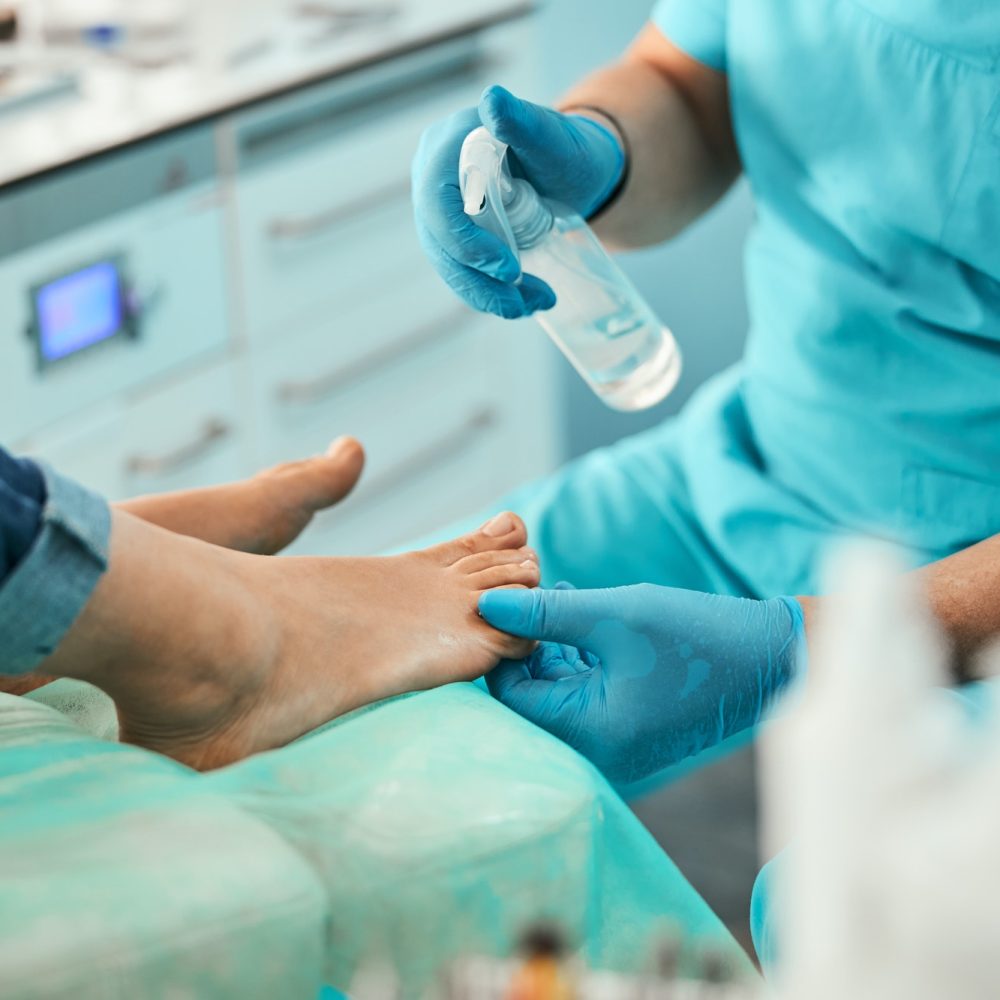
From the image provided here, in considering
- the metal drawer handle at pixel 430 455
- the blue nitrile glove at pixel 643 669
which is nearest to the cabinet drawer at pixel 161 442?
the metal drawer handle at pixel 430 455

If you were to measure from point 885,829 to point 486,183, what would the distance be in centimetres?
65

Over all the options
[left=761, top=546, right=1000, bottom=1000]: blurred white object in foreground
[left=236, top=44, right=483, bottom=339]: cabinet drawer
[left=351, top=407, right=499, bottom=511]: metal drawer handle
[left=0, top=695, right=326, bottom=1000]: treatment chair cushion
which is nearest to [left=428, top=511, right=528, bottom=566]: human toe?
[left=0, top=695, right=326, bottom=1000]: treatment chair cushion

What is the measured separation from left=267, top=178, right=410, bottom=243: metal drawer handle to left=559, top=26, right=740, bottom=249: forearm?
21.3 inches

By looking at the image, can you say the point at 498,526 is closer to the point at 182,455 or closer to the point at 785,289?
the point at 785,289

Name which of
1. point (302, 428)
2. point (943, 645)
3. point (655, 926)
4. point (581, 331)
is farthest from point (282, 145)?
point (655, 926)

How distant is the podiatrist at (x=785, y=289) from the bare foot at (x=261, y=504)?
0.18 meters

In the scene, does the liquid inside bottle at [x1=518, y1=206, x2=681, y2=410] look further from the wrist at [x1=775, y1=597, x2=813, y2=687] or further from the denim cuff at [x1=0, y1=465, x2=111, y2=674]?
the denim cuff at [x1=0, y1=465, x2=111, y2=674]

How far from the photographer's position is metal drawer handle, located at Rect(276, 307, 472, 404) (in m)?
1.86

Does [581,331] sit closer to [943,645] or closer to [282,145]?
[943,645]

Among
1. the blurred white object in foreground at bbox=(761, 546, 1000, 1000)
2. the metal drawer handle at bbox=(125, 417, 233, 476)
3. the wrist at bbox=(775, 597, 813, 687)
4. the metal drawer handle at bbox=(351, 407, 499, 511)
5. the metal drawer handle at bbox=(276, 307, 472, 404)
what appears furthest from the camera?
the metal drawer handle at bbox=(351, 407, 499, 511)

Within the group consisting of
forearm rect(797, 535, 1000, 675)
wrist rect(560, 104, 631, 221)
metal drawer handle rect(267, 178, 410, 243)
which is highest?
wrist rect(560, 104, 631, 221)

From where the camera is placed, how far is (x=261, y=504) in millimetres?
1133

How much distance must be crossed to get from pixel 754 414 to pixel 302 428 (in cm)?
79

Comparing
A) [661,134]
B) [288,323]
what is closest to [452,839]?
[661,134]
